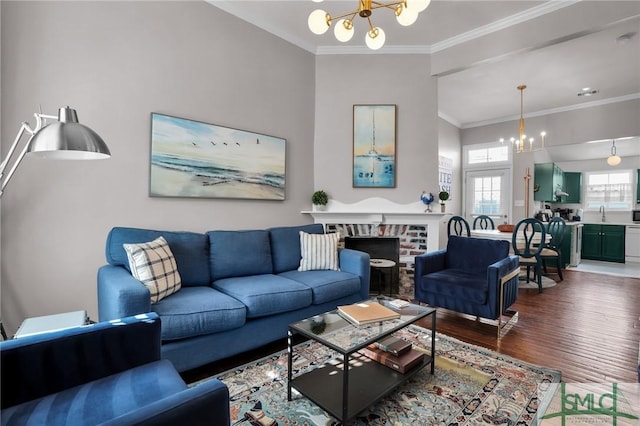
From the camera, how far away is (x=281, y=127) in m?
3.61

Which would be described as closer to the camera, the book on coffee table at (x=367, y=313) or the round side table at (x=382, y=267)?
the book on coffee table at (x=367, y=313)

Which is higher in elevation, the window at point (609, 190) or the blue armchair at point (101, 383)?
the window at point (609, 190)

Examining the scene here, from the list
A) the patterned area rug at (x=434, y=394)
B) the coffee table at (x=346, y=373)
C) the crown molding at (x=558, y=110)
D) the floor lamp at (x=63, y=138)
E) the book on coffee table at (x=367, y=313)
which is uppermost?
the crown molding at (x=558, y=110)

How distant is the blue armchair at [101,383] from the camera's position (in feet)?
3.19

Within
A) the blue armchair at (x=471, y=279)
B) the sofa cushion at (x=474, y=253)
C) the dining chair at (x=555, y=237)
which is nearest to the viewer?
the blue armchair at (x=471, y=279)

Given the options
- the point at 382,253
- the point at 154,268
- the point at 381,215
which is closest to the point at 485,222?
the point at 382,253

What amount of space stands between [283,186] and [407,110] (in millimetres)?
1822

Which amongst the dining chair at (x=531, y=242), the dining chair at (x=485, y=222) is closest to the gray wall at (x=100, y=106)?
the dining chair at (x=531, y=242)

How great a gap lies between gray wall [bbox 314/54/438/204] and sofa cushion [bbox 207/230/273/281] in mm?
1321

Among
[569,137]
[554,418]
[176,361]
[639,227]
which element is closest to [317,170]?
[176,361]

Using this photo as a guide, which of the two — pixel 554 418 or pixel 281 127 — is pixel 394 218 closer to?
pixel 281 127

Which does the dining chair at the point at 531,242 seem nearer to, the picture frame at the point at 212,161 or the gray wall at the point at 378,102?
the gray wall at the point at 378,102

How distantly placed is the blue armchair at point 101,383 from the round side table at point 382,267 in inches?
102

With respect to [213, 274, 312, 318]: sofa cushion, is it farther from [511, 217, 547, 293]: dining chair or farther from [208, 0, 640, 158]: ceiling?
[511, 217, 547, 293]: dining chair
